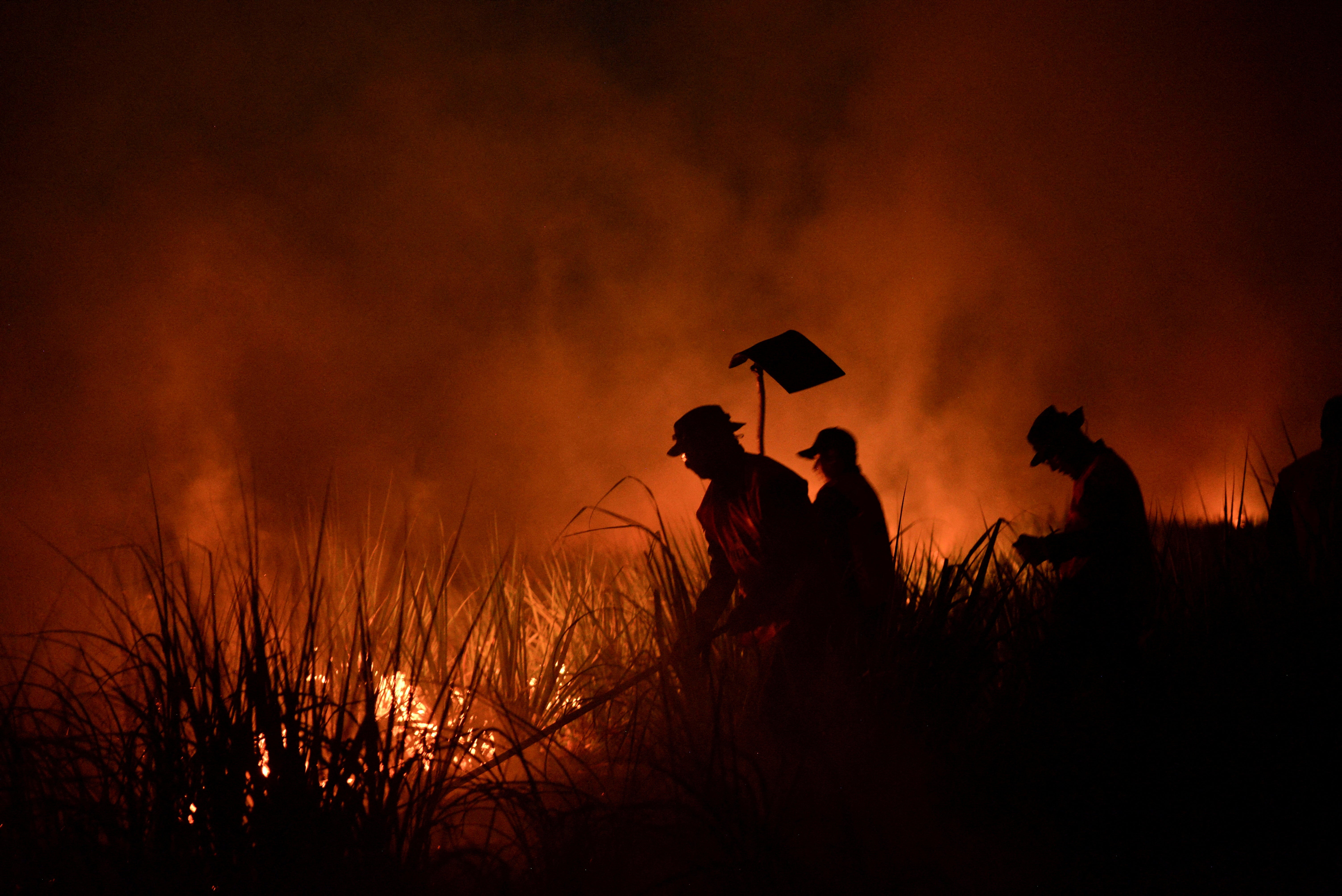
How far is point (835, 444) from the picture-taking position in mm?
2908

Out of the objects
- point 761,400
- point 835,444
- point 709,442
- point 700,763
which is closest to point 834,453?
point 835,444

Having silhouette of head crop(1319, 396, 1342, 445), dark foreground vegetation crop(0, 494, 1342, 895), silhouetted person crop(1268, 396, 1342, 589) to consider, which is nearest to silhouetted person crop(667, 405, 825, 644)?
dark foreground vegetation crop(0, 494, 1342, 895)

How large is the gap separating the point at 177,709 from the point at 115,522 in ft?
17.3

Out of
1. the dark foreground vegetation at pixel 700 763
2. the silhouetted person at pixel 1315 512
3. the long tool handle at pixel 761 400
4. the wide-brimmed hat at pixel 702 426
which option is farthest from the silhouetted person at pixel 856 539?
the silhouetted person at pixel 1315 512

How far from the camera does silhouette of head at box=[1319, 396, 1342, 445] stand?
2479 mm

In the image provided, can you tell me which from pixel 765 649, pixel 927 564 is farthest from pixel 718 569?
pixel 927 564

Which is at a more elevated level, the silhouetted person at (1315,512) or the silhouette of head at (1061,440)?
the silhouette of head at (1061,440)

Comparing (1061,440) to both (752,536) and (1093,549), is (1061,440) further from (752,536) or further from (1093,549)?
(752,536)

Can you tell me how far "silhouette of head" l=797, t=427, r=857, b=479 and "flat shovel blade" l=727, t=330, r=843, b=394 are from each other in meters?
0.48

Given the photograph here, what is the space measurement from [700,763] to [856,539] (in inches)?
46.8

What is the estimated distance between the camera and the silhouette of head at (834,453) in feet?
9.48

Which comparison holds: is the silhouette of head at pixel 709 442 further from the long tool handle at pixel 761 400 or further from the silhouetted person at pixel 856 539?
the silhouetted person at pixel 856 539

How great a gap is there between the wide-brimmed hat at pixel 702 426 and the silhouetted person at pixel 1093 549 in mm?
960

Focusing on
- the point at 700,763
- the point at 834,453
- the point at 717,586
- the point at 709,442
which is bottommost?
the point at 700,763
